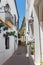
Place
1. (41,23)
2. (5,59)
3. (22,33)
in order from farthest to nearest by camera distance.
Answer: (22,33)
(5,59)
(41,23)

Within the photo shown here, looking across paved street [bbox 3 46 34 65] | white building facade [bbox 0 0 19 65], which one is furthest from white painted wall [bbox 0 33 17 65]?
paved street [bbox 3 46 34 65]

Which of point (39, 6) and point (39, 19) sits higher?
point (39, 6)

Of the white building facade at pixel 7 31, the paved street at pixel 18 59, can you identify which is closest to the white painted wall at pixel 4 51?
the white building facade at pixel 7 31

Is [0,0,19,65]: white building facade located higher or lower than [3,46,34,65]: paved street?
higher

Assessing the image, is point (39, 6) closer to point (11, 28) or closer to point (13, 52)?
point (11, 28)

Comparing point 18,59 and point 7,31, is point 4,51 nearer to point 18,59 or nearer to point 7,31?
point 18,59

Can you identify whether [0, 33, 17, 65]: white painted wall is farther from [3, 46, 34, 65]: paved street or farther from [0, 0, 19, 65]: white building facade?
[3, 46, 34, 65]: paved street

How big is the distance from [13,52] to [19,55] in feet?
1.04

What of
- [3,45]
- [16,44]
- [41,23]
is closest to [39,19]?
[41,23]

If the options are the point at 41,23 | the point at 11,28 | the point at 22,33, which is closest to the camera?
the point at 41,23

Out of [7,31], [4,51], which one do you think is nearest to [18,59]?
[4,51]

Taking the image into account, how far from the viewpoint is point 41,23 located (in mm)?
4344

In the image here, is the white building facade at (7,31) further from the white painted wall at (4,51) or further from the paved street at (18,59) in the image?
the paved street at (18,59)

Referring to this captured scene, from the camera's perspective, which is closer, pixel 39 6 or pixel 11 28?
pixel 39 6
